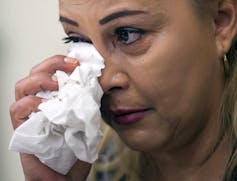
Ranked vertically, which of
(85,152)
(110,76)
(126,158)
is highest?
(110,76)

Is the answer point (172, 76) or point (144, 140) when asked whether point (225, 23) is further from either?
point (144, 140)

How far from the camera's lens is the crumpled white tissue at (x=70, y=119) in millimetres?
713

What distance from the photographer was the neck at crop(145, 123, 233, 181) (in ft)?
2.80

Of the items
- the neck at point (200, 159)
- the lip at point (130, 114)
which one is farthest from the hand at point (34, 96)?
the neck at point (200, 159)

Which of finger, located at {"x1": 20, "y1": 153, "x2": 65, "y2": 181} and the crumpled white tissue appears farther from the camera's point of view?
finger, located at {"x1": 20, "y1": 153, "x2": 65, "y2": 181}

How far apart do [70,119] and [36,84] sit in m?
0.13

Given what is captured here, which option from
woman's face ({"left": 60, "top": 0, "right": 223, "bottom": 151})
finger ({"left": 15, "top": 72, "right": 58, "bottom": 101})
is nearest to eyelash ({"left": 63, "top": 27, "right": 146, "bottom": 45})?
woman's face ({"left": 60, "top": 0, "right": 223, "bottom": 151})

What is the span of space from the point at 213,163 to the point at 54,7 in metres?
0.62

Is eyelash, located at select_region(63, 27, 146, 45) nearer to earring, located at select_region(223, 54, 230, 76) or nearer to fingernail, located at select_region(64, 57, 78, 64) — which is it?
fingernail, located at select_region(64, 57, 78, 64)

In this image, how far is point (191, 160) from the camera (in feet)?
2.90

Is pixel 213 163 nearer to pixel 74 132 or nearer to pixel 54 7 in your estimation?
pixel 74 132

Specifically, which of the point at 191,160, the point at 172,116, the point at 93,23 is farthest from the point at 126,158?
the point at 93,23

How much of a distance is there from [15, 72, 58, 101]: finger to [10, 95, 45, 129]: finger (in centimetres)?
2

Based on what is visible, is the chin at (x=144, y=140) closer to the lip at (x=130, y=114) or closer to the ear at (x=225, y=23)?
the lip at (x=130, y=114)
